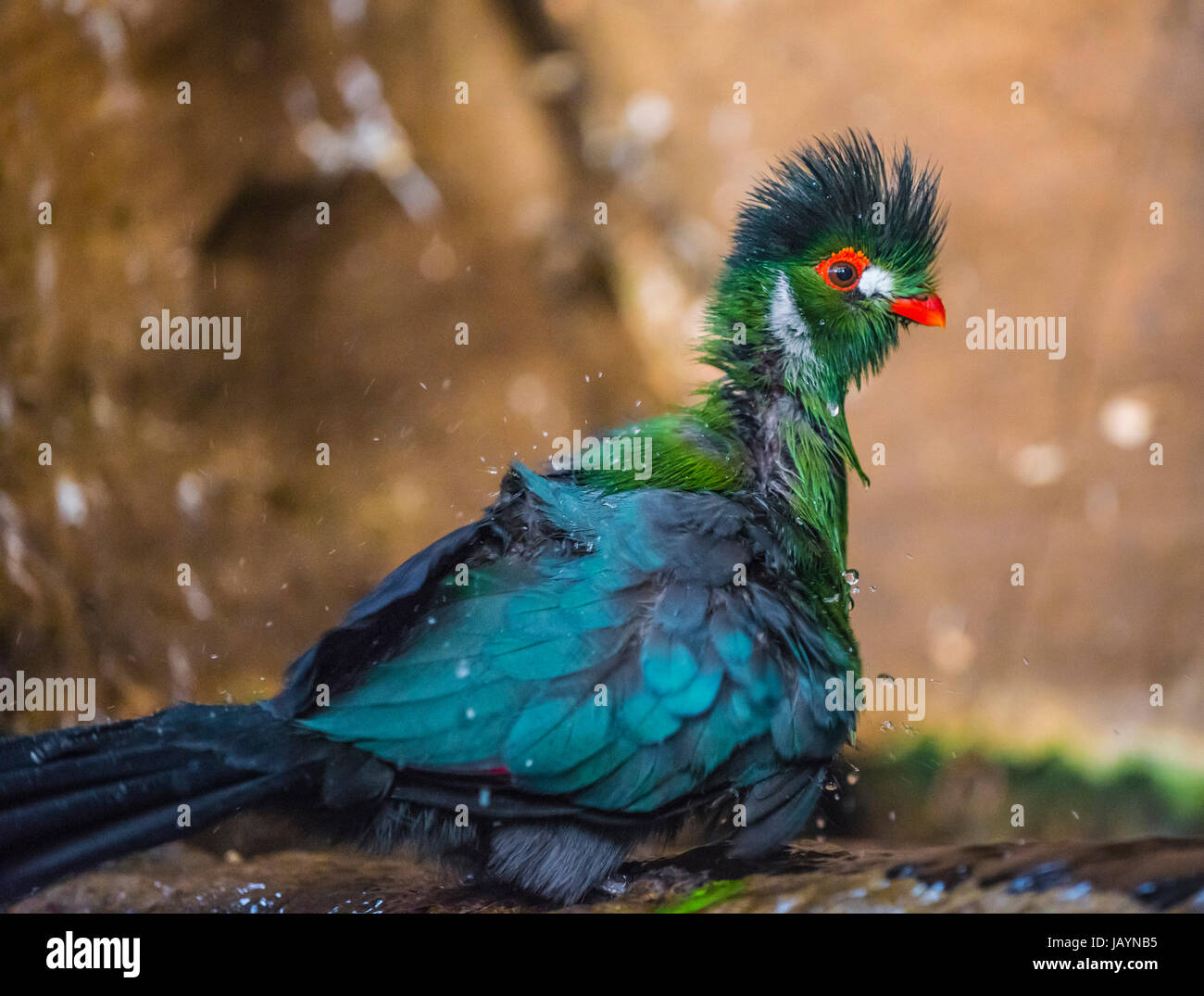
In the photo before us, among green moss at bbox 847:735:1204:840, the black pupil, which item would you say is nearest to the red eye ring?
the black pupil

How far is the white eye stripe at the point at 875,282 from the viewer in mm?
2480

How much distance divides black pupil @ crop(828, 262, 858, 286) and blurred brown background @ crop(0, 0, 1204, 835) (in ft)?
4.41

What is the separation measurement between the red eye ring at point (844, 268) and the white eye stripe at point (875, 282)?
1 centimetres

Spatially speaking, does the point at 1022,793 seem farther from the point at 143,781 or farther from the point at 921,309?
the point at 143,781

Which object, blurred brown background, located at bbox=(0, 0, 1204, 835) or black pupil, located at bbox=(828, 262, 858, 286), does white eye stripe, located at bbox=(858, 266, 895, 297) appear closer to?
black pupil, located at bbox=(828, 262, 858, 286)

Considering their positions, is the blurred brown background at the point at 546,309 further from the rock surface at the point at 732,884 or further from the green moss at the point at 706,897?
the green moss at the point at 706,897

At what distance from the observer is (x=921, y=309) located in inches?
98.7

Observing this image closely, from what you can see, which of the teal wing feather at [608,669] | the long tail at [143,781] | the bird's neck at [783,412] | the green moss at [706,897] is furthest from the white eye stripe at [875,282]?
the long tail at [143,781]

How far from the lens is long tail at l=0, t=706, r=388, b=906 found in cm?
182

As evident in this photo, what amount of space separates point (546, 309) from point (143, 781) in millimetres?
2823

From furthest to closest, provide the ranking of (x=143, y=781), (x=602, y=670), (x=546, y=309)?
(x=546, y=309) → (x=602, y=670) → (x=143, y=781)

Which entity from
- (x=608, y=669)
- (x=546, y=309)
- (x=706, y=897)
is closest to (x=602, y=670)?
(x=608, y=669)
